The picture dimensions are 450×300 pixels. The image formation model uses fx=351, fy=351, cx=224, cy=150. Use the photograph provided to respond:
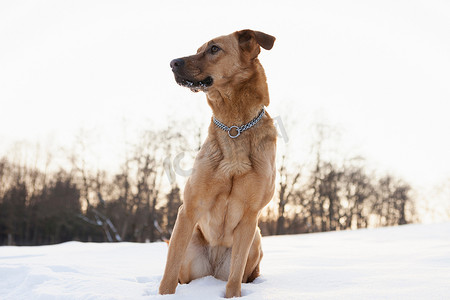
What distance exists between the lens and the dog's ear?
3.47 meters

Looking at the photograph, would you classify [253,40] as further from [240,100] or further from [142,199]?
[142,199]

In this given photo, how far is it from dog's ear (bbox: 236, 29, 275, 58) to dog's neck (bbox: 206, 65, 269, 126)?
0.86ft

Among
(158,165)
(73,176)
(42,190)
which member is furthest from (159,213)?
(42,190)

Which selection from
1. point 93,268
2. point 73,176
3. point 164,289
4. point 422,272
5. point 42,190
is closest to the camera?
point 164,289

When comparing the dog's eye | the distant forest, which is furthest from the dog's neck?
the distant forest

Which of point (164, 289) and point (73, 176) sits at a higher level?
point (73, 176)

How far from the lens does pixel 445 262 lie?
13.7 ft

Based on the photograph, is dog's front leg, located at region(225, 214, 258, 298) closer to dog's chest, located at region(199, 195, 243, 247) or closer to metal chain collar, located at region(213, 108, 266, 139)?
dog's chest, located at region(199, 195, 243, 247)

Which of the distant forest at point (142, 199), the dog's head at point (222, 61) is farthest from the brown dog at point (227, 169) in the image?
the distant forest at point (142, 199)

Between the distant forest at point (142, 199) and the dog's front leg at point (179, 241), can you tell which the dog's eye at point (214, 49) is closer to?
the dog's front leg at point (179, 241)

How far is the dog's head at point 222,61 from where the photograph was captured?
128 inches

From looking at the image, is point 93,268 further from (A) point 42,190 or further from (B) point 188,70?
(A) point 42,190

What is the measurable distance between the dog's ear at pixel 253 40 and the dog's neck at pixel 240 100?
0.26m

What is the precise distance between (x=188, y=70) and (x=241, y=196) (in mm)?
1248
